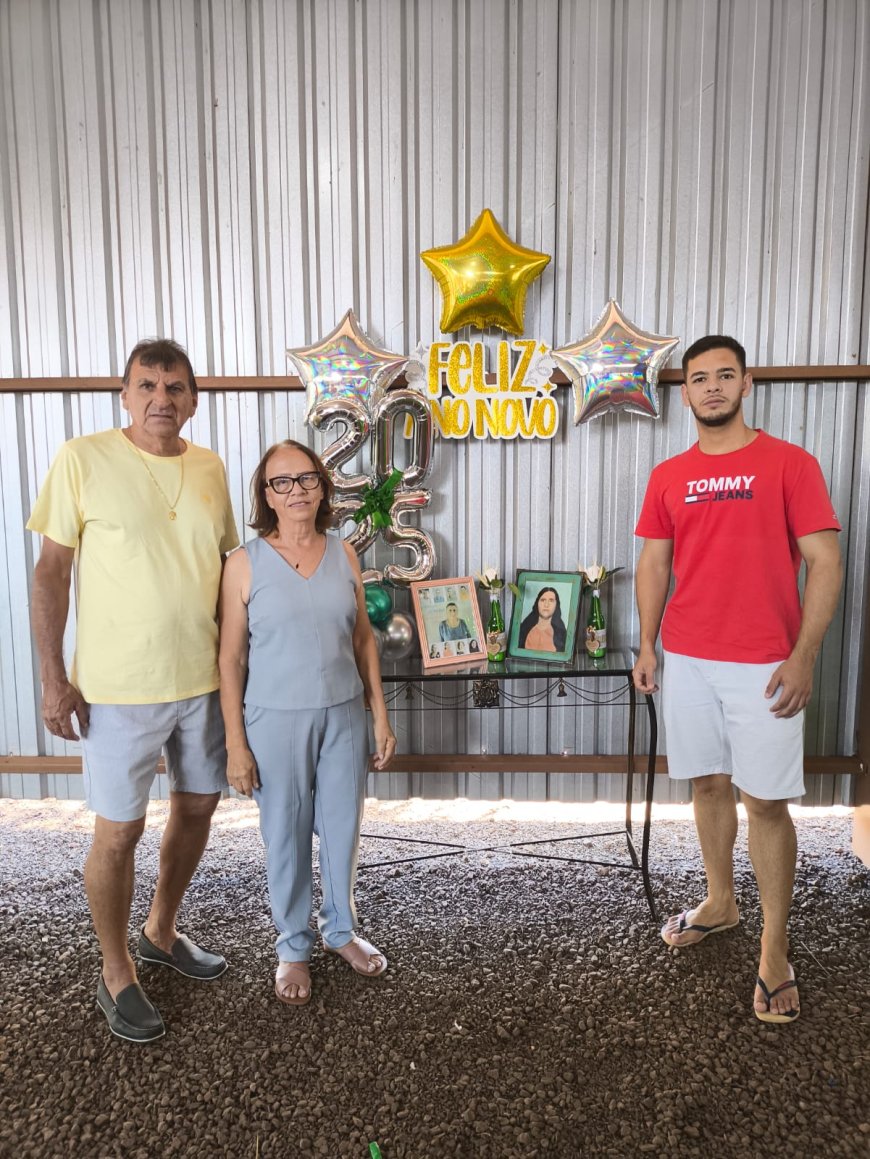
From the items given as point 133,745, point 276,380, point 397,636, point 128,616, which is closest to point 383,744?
point 397,636

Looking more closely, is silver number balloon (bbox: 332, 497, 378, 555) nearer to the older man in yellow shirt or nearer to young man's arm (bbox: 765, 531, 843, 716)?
the older man in yellow shirt

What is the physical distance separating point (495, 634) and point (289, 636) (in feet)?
3.45

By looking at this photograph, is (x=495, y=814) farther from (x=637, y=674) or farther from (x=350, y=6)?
(x=350, y=6)

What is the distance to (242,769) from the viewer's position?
196 centimetres

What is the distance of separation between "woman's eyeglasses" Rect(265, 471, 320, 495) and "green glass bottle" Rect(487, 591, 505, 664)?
1.10 m

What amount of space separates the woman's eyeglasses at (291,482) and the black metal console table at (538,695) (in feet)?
2.70

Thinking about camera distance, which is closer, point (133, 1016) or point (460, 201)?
point (133, 1016)

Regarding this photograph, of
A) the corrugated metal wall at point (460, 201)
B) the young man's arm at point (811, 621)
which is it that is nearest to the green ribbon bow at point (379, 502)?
the corrugated metal wall at point (460, 201)

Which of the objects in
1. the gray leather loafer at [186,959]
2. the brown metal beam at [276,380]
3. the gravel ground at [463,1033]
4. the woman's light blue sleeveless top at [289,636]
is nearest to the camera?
the gravel ground at [463,1033]

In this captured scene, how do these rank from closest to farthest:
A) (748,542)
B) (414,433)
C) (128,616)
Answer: (128,616) → (748,542) → (414,433)

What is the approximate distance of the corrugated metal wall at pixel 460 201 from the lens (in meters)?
2.84

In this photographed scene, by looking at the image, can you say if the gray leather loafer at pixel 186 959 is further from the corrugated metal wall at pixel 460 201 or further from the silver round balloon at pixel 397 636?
the corrugated metal wall at pixel 460 201

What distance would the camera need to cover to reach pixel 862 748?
9.71ft

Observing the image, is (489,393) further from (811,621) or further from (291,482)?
(811,621)
